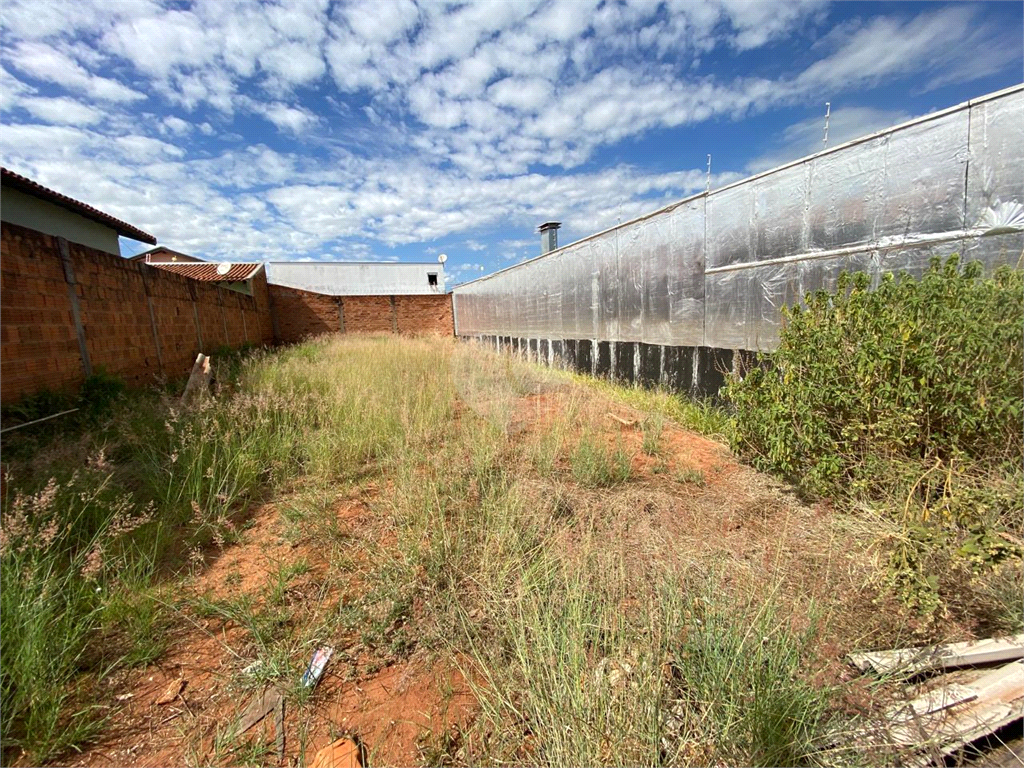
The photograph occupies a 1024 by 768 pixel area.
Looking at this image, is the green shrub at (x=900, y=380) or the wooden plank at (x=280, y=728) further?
the green shrub at (x=900, y=380)

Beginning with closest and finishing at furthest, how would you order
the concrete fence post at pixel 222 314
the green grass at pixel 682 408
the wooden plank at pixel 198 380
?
the green grass at pixel 682 408, the wooden plank at pixel 198 380, the concrete fence post at pixel 222 314

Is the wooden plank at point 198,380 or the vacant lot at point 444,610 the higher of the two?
the wooden plank at point 198,380

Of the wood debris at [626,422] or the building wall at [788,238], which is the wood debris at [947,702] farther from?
the wood debris at [626,422]

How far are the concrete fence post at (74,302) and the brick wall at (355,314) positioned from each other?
11.2 meters

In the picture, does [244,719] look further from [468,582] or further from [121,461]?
[121,461]

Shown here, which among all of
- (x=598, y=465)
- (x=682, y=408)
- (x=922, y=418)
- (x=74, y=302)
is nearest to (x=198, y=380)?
(x=74, y=302)

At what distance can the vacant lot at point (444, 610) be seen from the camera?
1156 mm

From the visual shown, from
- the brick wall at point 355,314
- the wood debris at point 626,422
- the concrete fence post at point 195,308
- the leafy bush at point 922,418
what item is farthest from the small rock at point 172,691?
the brick wall at point 355,314

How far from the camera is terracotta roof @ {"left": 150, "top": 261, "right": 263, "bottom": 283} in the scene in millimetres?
12961

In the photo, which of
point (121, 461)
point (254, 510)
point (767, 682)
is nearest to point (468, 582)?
point (767, 682)

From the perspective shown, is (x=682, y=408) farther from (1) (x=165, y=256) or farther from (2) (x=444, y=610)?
(1) (x=165, y=256)

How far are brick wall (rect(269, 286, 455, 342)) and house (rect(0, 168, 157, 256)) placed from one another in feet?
15.8

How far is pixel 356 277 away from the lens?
2689cm

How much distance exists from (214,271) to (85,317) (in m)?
12.3
